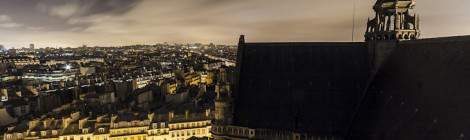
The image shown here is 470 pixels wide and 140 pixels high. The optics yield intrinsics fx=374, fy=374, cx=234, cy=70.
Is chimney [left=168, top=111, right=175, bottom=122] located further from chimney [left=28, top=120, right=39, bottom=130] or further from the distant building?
chimney [left=28, top=120, right=39, bottom=130]

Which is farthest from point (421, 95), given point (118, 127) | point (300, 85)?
point (118, 127)

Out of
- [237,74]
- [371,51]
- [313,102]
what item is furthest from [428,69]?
[237,74]

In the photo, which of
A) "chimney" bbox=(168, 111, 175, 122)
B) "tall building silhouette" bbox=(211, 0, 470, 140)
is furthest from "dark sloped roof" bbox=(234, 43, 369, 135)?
"chimney" bbox=(168, 111, 175, 122)

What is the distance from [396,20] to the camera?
30.5m

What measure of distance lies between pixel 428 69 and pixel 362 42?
8.71 metres

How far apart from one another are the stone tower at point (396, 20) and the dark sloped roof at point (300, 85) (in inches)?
94.5

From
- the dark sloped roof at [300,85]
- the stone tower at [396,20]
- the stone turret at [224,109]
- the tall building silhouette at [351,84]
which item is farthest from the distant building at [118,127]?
the stone tower at [396,20]

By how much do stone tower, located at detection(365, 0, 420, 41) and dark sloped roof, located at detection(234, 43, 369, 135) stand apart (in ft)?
7.87

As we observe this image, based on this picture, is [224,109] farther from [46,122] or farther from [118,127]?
[46,122]

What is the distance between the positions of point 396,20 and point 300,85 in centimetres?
943

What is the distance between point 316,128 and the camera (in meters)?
30.4

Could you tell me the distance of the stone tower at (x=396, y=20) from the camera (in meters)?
30.3

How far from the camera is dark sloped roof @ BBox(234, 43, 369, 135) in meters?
30.7

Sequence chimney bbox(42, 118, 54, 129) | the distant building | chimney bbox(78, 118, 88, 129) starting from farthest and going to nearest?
chimney bbox(78, 118, 88, 129) → chimney bbox(42, 118, 54, 129) → the distant building
